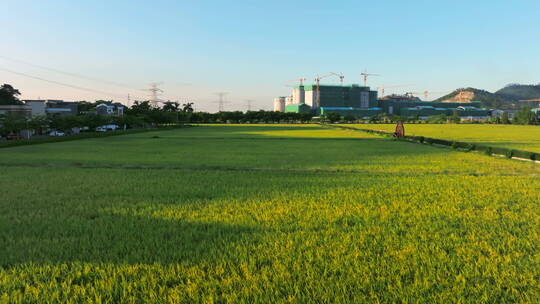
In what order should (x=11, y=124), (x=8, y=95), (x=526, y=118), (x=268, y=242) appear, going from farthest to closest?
(x=526, y=118) → (x=8, y=95) → (x=11, y=124) → (x=268, y=242)

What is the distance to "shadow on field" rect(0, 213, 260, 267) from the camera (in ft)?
20.8

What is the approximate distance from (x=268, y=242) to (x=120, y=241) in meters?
3.03

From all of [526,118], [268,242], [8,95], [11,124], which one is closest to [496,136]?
[268,242]

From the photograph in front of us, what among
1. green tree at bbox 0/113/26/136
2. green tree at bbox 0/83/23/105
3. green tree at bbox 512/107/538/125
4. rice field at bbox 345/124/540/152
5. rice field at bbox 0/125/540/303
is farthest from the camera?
green tree at bbox 512/107/538/125

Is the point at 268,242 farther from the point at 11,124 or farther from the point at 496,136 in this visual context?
the point at 496,136

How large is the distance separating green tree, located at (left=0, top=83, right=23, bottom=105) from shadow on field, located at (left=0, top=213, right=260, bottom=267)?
11501 cm

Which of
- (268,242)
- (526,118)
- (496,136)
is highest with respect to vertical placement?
(526,118)

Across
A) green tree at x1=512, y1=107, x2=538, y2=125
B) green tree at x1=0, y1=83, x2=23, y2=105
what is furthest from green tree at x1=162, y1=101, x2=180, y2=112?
green tree at x1=512, y1=107, x2=538, y2=125

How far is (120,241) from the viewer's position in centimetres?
716

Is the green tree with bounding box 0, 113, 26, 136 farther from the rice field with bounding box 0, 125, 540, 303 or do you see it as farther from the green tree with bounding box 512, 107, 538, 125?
the green tree with bounding box 512, 107, 538, 125

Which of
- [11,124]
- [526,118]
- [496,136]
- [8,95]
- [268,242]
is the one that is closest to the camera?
[268,242]

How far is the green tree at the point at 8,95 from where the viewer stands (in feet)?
329

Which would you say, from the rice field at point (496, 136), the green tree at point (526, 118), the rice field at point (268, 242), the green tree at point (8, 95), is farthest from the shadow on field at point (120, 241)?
the green tree at point (526, 118)

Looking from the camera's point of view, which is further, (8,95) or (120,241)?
(8,95)
